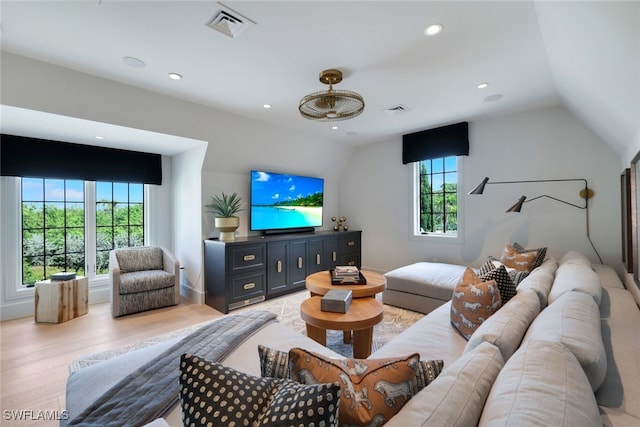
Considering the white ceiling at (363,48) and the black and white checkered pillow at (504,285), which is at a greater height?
the white ceiling at (363,48)

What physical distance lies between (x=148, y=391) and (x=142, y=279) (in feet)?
8.85

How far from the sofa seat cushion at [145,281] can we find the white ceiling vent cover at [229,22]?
296 centimetres

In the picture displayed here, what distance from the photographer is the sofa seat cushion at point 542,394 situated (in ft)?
2.17

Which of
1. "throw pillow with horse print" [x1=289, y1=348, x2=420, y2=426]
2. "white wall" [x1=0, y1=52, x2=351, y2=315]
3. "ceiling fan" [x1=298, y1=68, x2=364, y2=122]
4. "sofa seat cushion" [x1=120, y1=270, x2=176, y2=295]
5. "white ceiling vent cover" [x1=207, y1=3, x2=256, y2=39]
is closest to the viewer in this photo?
"throw pillow with horse print" [x1=289, y1=348, x2=420, y2=426]

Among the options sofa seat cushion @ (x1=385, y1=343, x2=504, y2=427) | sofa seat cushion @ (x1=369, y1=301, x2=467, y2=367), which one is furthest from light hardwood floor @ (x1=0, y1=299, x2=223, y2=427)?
sofa seat cushion @ (x1=385, y1=343, x2=504, y2=427)

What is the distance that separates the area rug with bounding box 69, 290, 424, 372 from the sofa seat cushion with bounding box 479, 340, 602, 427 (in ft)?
5.55

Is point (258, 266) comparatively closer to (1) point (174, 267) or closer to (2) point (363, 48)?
(1) point (174, 267)

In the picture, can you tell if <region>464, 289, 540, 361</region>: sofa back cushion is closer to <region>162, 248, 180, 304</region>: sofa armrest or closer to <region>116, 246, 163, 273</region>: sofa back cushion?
<region>162, 248, 180, 304</region>: sofa armrest

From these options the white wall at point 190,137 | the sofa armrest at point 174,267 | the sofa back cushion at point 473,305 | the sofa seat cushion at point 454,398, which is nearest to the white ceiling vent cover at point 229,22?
the white wall at point 190,137

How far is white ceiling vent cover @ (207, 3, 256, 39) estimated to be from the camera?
5.64 ft

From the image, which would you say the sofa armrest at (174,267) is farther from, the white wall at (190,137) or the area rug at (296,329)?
the area rug at (296,329)

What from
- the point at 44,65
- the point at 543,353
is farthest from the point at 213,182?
the point at 543,353

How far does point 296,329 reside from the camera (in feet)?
9.53

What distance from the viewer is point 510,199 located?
12.1ft
